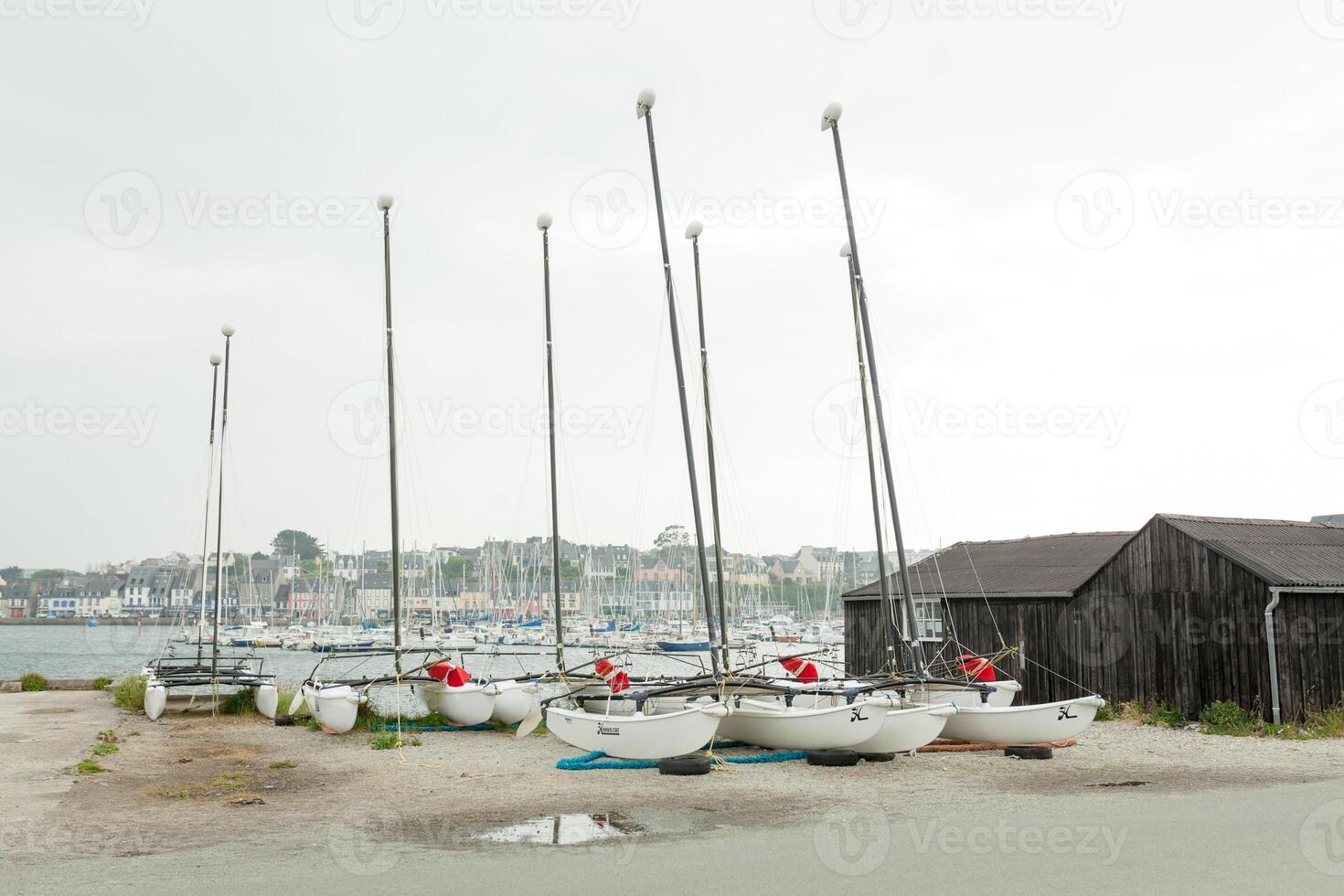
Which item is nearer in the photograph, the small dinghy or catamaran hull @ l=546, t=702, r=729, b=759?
catamaran hull @ l=546, t=702, r=729, b=759

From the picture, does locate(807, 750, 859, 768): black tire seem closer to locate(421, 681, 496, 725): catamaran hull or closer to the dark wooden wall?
locate(421, 681, 496, 725): catamaran hull

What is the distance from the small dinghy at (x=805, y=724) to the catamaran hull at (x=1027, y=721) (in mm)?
2135

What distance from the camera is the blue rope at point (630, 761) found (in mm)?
17281

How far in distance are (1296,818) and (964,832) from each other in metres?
3.63

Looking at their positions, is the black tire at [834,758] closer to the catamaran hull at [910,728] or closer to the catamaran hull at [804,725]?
the catamaran hull at [804,725]

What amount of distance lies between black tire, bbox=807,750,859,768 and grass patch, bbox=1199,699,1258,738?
317 inches

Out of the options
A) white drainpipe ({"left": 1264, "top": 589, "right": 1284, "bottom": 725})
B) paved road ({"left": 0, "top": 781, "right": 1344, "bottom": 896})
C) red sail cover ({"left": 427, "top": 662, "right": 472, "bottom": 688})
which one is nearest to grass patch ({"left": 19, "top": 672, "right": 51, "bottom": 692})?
red sail cover ({"left": 427, "top": 662, "right": 472, "bottom": 688})

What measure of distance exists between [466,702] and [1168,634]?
14515mm

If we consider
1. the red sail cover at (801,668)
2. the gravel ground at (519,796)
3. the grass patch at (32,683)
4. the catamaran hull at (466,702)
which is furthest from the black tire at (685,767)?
the grass patch at (32,683)

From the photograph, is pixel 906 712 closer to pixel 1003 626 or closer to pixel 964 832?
pixel 964 832

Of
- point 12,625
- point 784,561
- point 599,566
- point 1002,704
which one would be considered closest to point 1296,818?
point 1002,704

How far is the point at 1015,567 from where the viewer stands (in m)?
29.1

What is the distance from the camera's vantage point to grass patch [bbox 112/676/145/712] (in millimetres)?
27516

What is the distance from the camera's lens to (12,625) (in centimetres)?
17350
